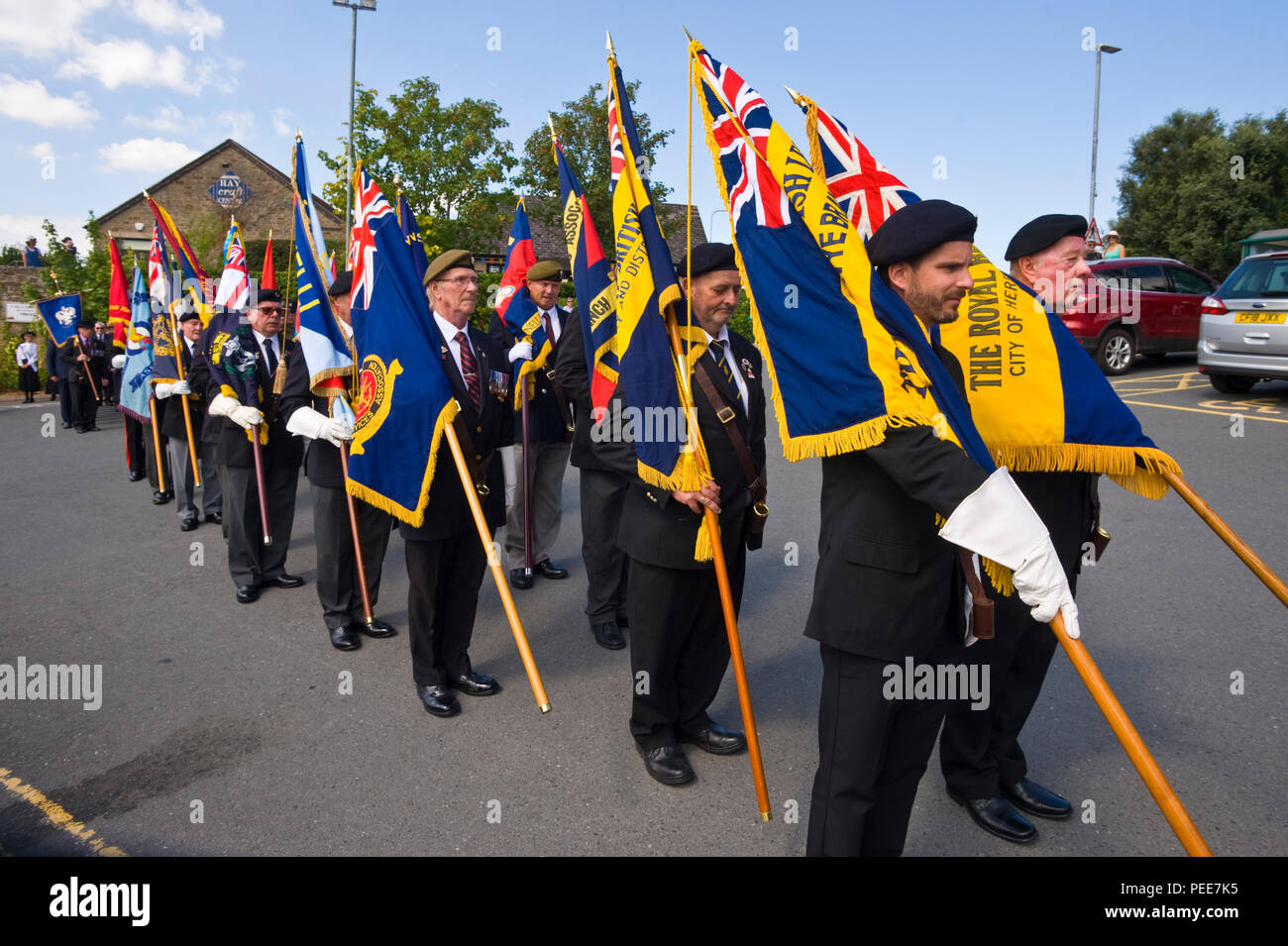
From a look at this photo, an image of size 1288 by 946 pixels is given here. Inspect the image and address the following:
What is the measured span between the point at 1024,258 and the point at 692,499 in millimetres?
1436

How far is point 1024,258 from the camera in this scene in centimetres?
294

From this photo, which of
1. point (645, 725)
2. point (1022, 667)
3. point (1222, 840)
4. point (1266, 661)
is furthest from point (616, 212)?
point (1266, 661)

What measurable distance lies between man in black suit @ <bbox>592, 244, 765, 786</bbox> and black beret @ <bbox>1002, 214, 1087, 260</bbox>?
3.32 feet

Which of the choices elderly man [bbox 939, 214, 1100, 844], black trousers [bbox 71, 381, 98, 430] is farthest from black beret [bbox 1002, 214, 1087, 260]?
black trousers [bbox 71, 381, 98, 430]

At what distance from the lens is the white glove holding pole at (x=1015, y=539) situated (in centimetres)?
197

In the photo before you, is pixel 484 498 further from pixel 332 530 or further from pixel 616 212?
pixel 616 212

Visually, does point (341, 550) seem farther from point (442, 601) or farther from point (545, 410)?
point (545, 410)

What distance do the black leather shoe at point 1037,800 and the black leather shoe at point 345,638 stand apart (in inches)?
136

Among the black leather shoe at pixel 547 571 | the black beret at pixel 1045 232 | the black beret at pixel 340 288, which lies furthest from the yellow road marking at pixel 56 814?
the black beret at pixel 1045 232

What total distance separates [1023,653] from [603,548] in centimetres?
255

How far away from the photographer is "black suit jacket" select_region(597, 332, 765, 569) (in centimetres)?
328

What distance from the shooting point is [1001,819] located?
3.01m

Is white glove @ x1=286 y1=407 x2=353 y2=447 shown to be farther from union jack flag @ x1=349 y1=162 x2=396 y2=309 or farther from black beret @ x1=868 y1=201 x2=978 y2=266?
black beret @ x1=868 y1=201 x2=978 y2=266

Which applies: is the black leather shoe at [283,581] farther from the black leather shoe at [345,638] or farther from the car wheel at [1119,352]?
the car wheel at [1119,352]
